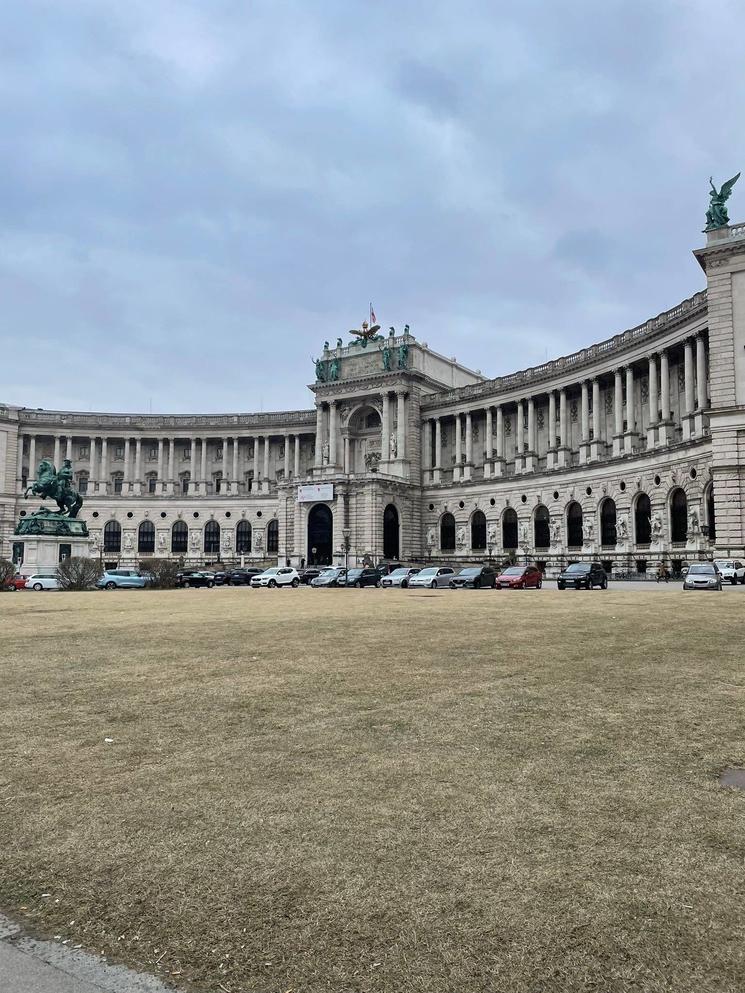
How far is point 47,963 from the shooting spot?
15.8 feet

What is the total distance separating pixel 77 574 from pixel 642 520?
4808cm

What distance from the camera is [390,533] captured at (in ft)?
313

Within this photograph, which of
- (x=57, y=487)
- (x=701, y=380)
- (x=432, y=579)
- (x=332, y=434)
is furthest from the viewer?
(x=332, y=434)

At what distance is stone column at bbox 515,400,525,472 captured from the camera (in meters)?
88.8

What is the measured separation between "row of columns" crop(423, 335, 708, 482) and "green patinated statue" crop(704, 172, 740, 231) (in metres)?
9.02

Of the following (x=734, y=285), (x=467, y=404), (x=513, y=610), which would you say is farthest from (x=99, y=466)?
(x=513, y=610)

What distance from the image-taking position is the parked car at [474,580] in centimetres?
5772

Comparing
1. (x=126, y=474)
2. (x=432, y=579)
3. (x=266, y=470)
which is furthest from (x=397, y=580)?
(x=126, y=474)

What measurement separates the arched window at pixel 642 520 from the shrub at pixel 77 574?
4634 centimetres

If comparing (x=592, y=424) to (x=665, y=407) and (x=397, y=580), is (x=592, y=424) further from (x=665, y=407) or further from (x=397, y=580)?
(x=397, y=580)

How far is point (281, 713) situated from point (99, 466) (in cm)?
11471

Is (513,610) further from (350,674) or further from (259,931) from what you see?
(259,931)

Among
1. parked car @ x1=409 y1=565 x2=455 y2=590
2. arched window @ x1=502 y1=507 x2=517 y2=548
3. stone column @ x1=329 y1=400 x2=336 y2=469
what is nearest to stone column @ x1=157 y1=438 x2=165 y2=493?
stone column @ x1=329 y1=400 x2=336 y2=469

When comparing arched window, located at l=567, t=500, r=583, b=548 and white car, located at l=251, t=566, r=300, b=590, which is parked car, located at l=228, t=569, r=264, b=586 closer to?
white car, located at l=251, t=566, r=300, b=590
